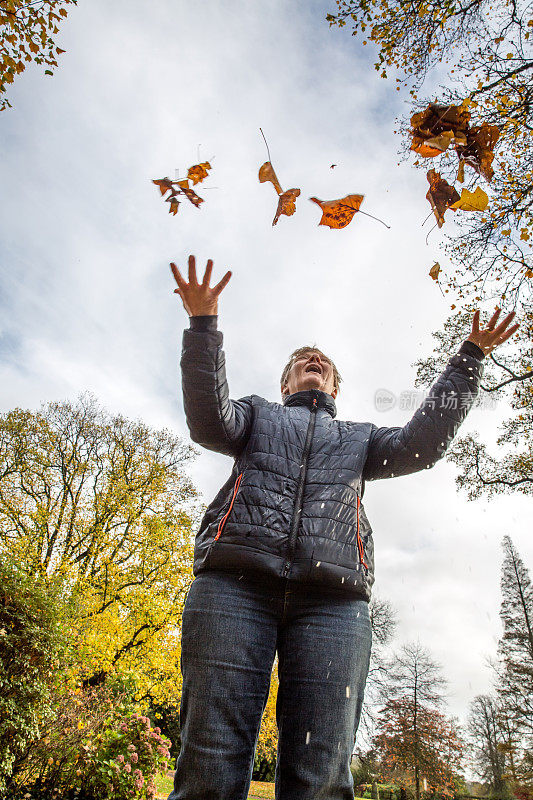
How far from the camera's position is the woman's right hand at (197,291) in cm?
174

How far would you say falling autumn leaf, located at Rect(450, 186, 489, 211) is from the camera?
2.29m

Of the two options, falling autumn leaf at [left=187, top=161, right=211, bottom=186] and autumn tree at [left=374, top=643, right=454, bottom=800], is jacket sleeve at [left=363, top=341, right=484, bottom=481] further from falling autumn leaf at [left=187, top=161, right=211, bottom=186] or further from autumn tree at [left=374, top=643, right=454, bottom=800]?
autumn tree at [left=374, top=643, right=454, bottom=800]

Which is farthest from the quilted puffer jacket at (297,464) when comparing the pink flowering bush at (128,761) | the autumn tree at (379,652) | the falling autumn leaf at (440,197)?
the autumn tree at (379,652)

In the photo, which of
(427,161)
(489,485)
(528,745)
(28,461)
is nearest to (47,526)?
(28,461)

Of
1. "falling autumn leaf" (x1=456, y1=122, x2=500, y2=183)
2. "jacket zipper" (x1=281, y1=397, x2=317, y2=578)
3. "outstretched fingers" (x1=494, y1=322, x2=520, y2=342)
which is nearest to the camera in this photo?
"jacket zipper" (x1=281, y1=397, x2=317, y2=578)

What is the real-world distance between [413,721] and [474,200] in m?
26.2

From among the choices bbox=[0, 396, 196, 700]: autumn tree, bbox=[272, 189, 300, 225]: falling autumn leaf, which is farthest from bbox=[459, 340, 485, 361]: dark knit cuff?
bbox=[0, 396, 196, 700]: autumn tree

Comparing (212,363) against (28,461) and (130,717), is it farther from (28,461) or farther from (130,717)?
(28,461)

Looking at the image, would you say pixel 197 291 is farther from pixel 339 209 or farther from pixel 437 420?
pixel 339 209

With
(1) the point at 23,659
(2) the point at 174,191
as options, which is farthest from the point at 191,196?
(1) the point at 23,659

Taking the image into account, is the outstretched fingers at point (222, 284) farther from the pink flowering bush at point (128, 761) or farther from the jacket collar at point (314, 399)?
the pink flowering bush at point (128, 761)

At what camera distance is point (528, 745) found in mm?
18141

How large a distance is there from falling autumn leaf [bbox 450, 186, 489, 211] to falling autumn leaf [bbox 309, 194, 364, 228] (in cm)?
51

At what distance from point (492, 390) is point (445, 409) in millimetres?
7594
